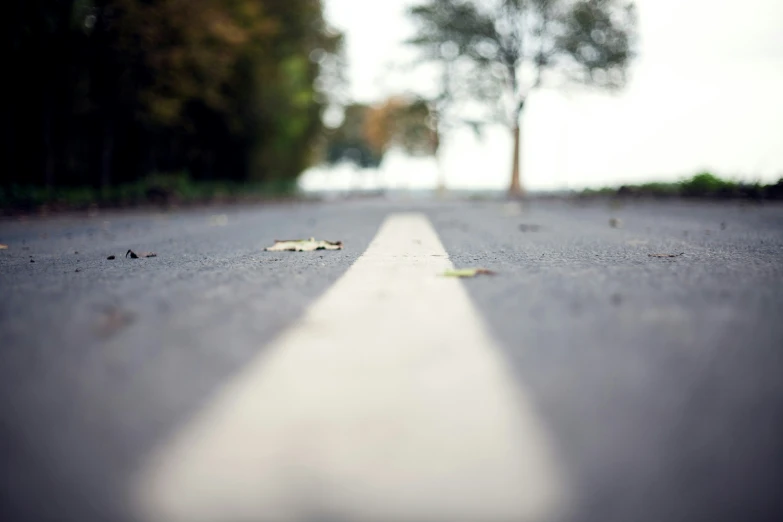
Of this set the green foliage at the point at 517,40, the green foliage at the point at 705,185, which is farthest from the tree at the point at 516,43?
the green foliage at the point at 705,185

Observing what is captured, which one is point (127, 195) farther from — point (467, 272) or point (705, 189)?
point (705, 189)

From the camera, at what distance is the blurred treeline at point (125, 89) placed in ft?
37.5

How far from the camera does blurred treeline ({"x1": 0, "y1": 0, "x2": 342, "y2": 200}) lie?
11.4 m

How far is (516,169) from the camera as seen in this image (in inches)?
879

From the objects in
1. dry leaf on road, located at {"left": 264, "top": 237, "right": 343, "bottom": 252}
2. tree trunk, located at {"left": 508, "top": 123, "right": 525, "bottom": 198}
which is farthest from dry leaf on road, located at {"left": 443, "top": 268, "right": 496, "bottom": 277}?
tree trunk, located at {"left": 508, "top": 123, "right": 525, "bottom": 198}

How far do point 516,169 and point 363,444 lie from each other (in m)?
22.5

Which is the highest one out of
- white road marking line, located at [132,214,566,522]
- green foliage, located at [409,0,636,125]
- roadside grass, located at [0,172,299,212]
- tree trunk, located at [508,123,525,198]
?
green foliage, located at [409,0,636,125]

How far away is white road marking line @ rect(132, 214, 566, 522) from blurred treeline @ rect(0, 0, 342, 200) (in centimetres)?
1143

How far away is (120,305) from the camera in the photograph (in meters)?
1.83

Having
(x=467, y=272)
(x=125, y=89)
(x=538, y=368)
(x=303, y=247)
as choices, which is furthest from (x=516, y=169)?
(x=538, y=368)

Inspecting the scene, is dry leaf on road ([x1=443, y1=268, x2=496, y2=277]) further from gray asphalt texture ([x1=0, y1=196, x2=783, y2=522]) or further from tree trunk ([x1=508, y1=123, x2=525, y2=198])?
tree trunk ([x1=508, y1=123, x2=525, y2=198])

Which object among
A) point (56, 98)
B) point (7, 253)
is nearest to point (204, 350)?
point (7, 253)

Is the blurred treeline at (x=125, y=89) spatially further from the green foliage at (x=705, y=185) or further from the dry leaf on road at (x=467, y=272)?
the green foliage at (x=705, y=185)

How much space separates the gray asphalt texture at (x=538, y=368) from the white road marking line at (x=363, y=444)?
2.4 inches
